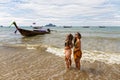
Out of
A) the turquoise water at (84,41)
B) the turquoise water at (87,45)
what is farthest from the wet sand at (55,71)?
the turquoise water at (84,41)

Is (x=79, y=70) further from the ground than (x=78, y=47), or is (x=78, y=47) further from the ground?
(x=78, y=47)

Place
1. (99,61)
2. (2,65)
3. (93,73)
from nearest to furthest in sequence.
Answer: (93,73) < (2,65) < (99,61)

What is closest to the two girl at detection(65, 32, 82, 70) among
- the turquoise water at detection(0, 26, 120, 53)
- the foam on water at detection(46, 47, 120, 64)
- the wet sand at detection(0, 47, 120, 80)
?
the wet sand at detection(0, 47, 120, 80)

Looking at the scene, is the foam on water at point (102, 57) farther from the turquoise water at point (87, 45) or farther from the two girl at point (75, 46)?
the two girl at point (75, 46)

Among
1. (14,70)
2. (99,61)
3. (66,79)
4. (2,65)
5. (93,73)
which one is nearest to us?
(66,79)

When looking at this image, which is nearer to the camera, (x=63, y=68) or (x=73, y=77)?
(x=73, y=77)

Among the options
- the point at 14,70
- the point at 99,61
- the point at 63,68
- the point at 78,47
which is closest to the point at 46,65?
the point at 63,68

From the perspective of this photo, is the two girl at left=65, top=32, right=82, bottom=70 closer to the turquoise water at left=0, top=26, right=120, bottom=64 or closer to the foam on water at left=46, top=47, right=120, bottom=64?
the foam on water at left=46, top=47, right=120, bottom=64

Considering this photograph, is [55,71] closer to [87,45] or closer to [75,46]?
[75,46]

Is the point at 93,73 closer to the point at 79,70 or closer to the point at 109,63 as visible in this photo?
the point at 79,70

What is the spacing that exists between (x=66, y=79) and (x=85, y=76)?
78 centimetres

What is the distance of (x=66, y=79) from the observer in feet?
21.8

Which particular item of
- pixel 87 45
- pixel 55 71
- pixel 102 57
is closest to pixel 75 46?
pixel 55 71

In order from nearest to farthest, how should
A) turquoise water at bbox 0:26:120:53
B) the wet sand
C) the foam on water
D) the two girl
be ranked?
the wet sand < the two girl < the foam on water < turquoise water at bbox 0:26:120:53
